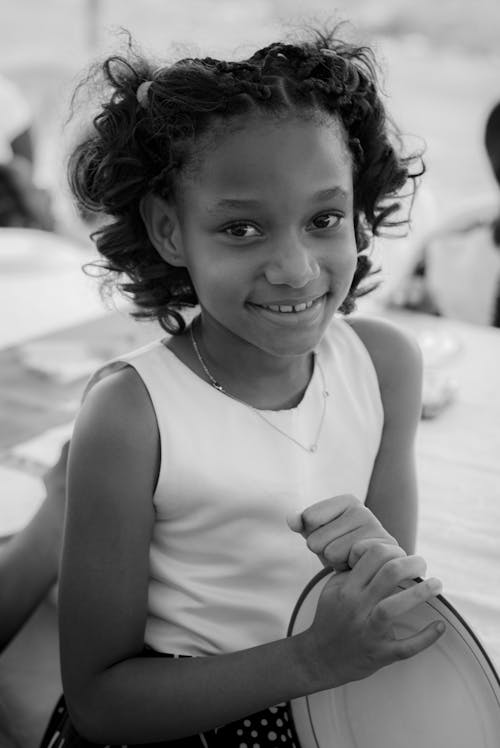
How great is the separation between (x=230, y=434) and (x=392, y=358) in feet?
0.78

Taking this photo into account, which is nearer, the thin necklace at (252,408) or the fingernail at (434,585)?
the fingernail at (434,585)

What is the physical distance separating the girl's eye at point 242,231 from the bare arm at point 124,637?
0.61 feet

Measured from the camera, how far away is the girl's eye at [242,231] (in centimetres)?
75

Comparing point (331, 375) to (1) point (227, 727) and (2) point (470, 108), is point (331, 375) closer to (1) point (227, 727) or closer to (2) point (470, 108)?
(1) point (227, 727)

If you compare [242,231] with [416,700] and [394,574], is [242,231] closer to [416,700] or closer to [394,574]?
[394,574]

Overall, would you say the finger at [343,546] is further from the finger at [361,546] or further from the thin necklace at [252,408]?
the thin necklace at [252,408]

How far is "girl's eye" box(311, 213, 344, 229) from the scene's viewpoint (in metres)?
0.78

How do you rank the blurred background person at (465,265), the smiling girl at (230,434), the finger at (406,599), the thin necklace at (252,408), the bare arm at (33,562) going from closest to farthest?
the finger at (406,599) < the smiling girl at (230,434) < the thin necklace at (252,408) < the bare arm at (33,562) < the blurred background person at (465,265)

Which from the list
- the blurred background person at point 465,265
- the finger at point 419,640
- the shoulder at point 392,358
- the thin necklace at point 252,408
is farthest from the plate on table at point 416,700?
the blurred background person at point 465,265

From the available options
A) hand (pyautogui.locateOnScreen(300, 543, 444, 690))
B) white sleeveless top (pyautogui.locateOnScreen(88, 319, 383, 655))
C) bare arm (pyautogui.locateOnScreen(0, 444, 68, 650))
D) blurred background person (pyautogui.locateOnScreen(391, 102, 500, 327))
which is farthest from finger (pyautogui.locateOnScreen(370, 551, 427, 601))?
blurred background person (pyautogui.locateOnScreen(391, 102, 500, 327))

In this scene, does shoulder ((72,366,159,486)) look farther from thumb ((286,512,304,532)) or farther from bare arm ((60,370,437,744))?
thumb ((286,512,304,532))

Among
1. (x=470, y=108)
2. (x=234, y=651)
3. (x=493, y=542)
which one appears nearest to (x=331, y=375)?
(x=234, y=651)


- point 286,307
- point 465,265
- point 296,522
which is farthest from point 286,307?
point 465,265

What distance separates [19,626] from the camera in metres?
1.03
